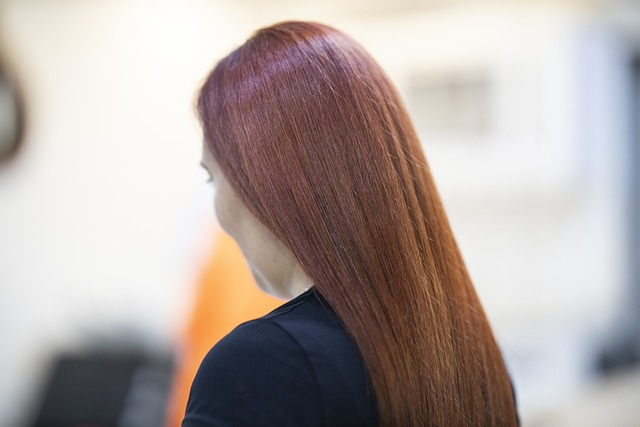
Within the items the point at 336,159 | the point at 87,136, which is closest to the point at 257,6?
the point at 87,136

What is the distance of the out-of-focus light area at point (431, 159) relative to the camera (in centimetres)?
287

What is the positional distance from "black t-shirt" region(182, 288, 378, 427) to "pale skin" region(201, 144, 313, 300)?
12 cm

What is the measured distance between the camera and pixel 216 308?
6.85 ft

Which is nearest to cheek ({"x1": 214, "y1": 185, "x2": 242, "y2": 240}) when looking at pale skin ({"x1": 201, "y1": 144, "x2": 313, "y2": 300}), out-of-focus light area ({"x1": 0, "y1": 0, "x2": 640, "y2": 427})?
pale skin ({"x1": 201, "y1": 144, "x2": 313, "y2": 300})

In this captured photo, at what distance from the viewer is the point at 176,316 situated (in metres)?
3.13

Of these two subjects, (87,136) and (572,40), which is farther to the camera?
(572,40)

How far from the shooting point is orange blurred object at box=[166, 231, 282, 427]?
2037 mm

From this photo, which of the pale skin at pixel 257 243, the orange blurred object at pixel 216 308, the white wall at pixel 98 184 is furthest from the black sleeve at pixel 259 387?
the white wall at pixel 98 184

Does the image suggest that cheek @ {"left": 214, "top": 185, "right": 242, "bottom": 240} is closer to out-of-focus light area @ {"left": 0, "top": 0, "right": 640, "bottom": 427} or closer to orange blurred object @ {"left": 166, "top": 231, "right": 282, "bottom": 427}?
orange blurred object @ {"left": 166, "top": 231, "right": 282, "bottom": 427}

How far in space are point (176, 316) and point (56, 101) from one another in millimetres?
1124

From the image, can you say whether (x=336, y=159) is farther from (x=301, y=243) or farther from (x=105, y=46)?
(x=105, y=46)

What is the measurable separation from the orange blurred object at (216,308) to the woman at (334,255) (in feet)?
3.86

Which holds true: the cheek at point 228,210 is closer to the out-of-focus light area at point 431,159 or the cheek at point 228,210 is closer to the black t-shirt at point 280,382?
the black t-shirt at point 280,382

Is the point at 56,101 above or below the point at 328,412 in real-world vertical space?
above
